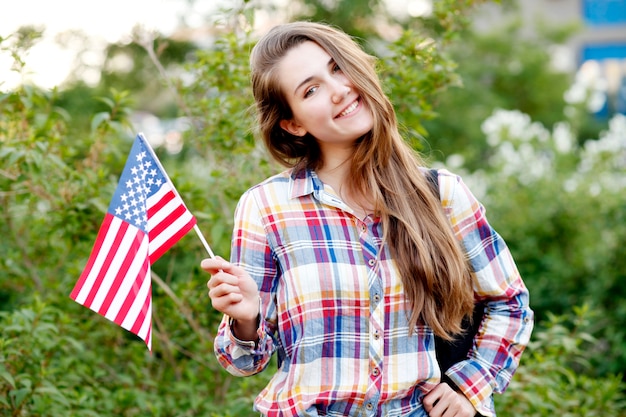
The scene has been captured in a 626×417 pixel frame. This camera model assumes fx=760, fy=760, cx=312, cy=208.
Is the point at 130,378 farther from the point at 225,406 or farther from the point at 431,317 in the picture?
the point at 431,317

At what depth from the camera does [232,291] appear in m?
1.92

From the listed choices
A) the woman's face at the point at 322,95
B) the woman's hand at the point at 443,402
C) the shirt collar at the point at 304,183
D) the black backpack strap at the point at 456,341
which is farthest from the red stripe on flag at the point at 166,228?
the woman's hand at the point at 443,402

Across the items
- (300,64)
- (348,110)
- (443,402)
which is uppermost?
(300,64)

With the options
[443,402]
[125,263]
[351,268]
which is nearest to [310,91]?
[351,268]

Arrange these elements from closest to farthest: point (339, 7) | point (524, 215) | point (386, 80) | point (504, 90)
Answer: point (386, 80) → point (524, 215) → point (339, 7) → point (504, 90)

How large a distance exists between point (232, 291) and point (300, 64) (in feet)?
2.15

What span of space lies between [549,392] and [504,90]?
45.9 feet

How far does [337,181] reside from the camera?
2172mm

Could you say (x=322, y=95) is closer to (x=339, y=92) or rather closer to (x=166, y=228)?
(x=339, y=92)

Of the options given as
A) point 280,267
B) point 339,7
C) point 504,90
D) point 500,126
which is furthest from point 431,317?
point 504,90

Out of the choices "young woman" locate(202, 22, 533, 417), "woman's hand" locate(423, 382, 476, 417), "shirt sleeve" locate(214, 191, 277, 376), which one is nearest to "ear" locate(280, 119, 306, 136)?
"young woman" locate(202, 22, 533, 417)

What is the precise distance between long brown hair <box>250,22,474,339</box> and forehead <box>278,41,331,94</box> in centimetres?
1

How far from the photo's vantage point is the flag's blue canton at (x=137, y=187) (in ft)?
6.92

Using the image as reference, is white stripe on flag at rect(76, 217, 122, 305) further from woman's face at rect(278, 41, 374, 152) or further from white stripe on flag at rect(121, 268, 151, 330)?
woman's face at rect(278, 41, 374, 152)
